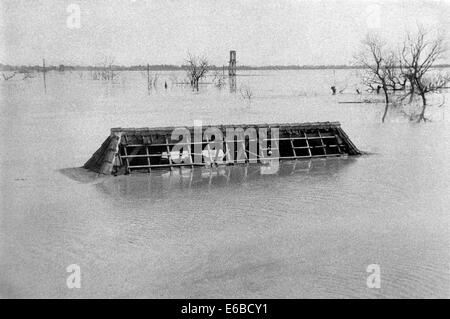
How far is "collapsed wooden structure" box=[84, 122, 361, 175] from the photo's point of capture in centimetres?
1488

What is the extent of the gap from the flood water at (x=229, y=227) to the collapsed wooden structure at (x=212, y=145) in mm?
389

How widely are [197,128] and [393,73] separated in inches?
1111

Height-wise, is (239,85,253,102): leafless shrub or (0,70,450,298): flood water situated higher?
(239,85,253,102): leafless shrub

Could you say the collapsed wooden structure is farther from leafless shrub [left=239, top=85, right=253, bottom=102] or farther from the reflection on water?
leafless shrub [left=239, top=85, right=253, bottom=102]

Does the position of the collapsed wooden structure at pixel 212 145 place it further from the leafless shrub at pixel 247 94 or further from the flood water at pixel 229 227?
the leafless shrub at pixel 247 94

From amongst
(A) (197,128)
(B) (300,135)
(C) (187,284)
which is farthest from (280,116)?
(C) (187,284)

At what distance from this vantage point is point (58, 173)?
15.2 m

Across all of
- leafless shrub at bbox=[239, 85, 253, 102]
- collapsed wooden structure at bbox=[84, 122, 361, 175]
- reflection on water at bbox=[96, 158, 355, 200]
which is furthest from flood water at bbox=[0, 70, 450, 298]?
leafless shrub at bbox=[239, 85, 253, 102]

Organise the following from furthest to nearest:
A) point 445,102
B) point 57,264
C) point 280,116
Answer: point 445,102, point 280,116, point 57,264

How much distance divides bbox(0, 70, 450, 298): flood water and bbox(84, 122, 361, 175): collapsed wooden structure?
39cm

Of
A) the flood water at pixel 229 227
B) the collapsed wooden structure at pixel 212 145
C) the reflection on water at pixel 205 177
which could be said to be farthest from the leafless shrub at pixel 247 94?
the reflection on water at pixel 205 177

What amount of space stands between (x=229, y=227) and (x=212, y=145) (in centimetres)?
579

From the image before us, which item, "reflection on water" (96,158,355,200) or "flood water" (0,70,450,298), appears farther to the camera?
"reflection on water" (96,158,355,200)

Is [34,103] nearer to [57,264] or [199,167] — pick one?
[199,167]
